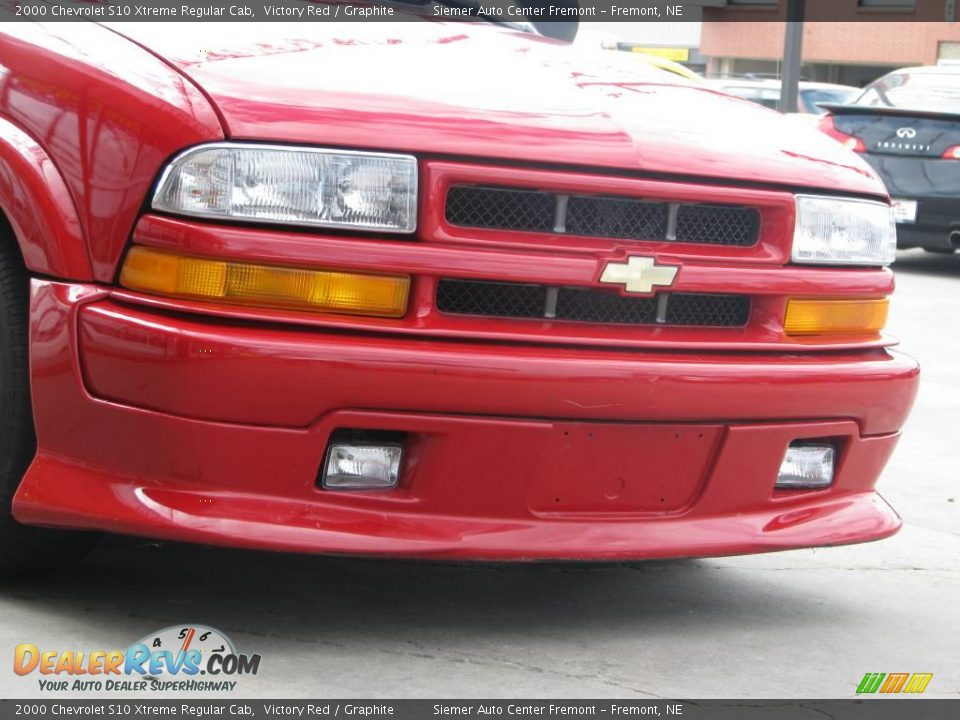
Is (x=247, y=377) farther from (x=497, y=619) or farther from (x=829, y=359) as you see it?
(x=829, y=359)

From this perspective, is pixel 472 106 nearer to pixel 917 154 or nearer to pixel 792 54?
pixel 917 154

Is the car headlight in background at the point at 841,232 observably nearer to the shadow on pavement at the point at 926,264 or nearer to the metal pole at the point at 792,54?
the shadow on pavement at the point at 926,264

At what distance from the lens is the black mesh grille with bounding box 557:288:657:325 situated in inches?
127

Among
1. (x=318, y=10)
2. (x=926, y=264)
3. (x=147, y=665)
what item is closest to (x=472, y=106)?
(x=318, y=10)

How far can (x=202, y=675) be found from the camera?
301 centimetres

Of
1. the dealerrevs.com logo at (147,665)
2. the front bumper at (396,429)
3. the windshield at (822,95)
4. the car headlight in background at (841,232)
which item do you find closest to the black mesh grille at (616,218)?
the front bumper at (396,429)

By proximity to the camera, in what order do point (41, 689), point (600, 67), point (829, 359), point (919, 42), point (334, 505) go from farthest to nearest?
point (919, 42), point (600, 67), point (829, 359), point (334, 505), point (41, 689)

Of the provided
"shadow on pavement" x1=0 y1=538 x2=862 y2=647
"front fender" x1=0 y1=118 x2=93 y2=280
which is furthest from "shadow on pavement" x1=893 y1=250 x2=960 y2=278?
"front fender" x1=0 y1=118 x2=93 y2=280

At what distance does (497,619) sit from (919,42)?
40.6 metres

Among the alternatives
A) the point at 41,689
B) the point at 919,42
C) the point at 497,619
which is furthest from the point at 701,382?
the point at 919,42

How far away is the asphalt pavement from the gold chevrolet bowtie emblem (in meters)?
0.74

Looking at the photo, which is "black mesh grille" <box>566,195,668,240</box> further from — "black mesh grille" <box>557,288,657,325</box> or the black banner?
the black banner

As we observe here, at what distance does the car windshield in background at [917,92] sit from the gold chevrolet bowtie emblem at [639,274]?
341 inches

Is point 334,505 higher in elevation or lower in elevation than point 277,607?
higher
